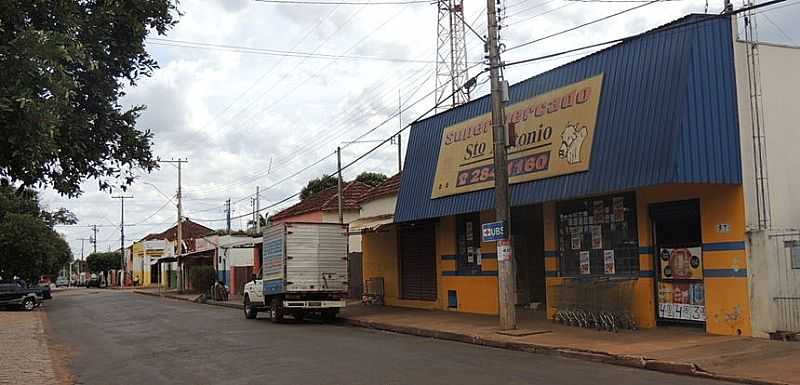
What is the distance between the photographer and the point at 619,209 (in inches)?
700

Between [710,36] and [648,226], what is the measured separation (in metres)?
4.30

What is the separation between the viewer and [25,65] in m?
7.44

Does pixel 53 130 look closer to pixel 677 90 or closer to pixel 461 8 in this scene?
pixel 677 90

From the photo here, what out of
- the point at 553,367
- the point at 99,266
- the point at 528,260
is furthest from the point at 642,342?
the point at 99,266

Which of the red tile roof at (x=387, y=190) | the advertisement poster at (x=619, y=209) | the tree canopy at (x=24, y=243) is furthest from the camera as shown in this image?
the tree canopy at (x=24, y=243)

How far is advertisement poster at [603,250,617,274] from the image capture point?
17923mm

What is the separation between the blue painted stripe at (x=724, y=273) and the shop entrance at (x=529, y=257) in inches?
320

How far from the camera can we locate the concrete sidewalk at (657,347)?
11.6 meters

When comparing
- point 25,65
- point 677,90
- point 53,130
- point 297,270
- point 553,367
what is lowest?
point 553,367

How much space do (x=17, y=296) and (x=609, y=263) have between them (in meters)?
32.5

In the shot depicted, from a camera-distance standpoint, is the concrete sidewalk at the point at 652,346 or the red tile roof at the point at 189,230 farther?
the red tile roof at the point at 189,230

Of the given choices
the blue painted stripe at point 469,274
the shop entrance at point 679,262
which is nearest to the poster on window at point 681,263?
the shop entrance at point 679,262

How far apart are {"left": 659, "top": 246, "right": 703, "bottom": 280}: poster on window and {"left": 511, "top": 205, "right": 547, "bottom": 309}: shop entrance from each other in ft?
22.2

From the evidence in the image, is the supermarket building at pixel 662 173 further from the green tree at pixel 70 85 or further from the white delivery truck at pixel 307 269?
the green tree at pixel 70 85
